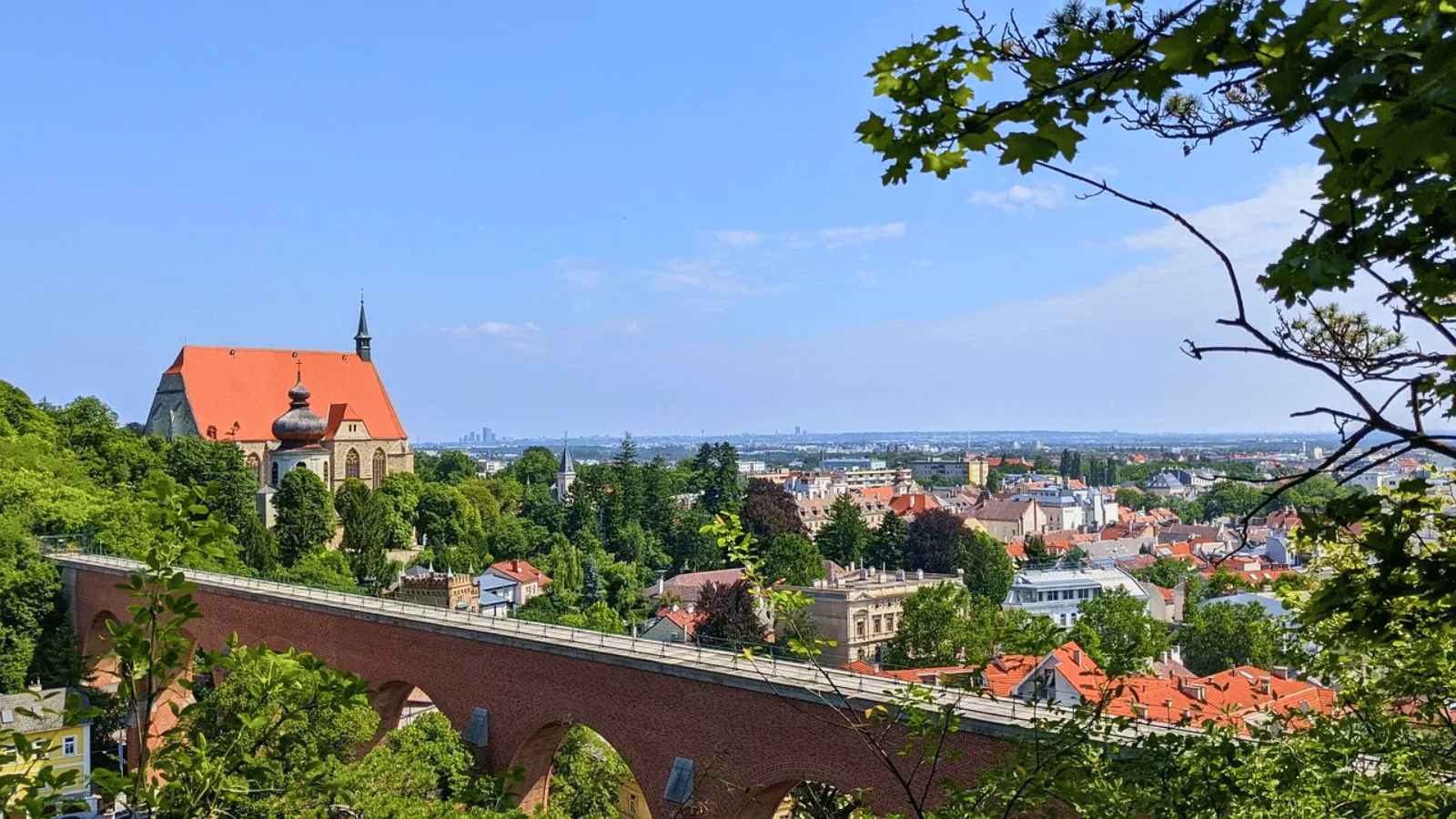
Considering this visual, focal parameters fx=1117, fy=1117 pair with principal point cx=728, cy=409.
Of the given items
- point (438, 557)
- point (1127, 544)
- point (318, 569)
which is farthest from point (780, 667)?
point (1127, 544)

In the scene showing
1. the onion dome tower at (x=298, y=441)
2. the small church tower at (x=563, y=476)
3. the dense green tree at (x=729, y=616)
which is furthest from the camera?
the small church tower at (x=563, y=476)

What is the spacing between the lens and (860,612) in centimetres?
4362

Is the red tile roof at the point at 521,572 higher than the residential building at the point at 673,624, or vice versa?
the red tile roof at the point at 521,572

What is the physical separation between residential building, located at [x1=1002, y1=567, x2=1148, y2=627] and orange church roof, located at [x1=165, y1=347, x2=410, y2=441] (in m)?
30.9

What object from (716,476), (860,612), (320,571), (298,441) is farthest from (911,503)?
(320,571)

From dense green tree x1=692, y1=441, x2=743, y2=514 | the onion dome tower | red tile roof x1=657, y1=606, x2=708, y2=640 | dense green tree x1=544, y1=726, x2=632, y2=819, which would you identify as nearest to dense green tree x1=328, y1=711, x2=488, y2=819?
dense green tree x1=544, y1=726, x2=632, y2=819

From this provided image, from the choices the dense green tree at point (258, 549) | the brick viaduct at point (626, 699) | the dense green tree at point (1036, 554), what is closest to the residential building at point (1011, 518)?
the dense green tree at point (1036, 554)

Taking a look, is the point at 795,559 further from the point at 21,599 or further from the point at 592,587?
the point at 21,599

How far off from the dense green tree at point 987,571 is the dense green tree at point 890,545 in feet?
12.9

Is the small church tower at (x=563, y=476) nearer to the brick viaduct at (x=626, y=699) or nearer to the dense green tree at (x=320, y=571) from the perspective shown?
the dense green tree at (x=320, y=571)

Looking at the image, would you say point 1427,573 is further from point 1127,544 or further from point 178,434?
point 1127,544

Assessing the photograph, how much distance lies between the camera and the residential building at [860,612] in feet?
141

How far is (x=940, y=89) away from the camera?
2.80 m

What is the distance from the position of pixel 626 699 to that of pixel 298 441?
35.2 meters
